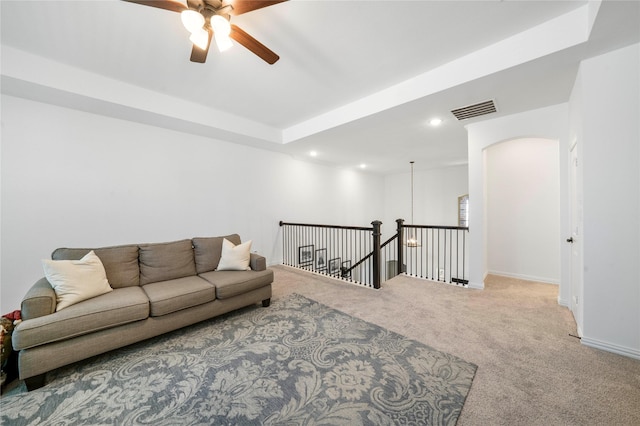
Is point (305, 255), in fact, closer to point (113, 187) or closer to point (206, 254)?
point (206, 254)

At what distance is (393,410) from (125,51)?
4.00m

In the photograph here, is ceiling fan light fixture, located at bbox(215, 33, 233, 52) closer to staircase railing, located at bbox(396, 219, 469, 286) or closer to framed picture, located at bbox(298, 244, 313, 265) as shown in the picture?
staircase railing, located at bbox(396, 219, 469, 286)

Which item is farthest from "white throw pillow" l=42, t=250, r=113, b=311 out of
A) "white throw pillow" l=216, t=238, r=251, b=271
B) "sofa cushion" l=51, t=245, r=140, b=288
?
"white throw pillow" l=216, t=238, r=251, b=271

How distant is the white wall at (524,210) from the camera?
13.5 ft

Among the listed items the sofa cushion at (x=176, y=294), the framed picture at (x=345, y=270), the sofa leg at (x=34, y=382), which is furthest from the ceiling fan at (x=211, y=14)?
the framed picture at (x=345, y=270)

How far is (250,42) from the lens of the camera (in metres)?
1.94

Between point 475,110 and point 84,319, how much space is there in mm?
4946

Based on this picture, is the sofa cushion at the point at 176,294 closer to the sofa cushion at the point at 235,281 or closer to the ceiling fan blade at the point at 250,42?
the sofa cushion at the point at 235,281

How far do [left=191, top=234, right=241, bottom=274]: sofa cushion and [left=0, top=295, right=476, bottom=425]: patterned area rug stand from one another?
873 mm

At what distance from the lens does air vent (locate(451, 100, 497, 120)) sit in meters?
3.18

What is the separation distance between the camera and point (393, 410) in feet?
4.99

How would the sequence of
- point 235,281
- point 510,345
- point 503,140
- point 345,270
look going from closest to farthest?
point 510,345
point 235,281
point 503,140
point 345,270

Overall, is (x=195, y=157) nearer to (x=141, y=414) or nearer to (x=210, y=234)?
(x=210, y=234)

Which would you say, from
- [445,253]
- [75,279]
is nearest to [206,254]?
[75,279]
